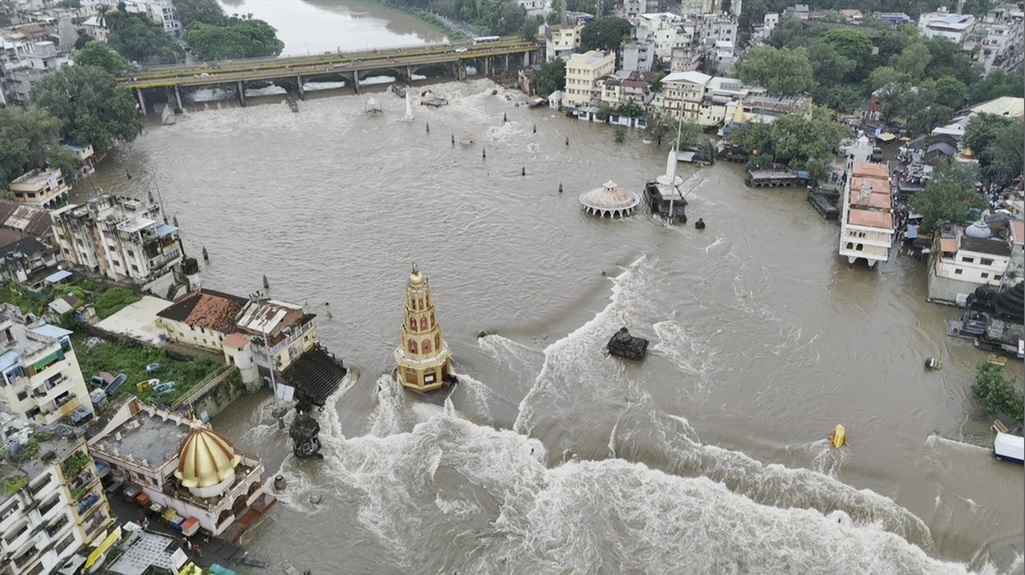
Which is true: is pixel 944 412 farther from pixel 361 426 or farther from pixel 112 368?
pixel 112 368

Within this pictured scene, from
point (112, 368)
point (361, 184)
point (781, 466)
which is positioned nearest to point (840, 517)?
point (781, 466)

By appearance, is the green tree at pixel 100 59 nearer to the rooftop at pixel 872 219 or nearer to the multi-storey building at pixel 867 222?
the multi-storey building at pixel 867 222

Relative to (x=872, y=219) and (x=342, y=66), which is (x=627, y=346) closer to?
(x=872, y=219)

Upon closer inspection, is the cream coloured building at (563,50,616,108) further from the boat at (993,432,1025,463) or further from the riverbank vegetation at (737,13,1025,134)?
the boat at (993,432,1025,463)

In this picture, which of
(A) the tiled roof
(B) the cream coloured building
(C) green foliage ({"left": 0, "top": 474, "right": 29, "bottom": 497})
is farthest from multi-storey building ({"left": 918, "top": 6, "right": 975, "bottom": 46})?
(C) green foliage ({"left": 0, "top": 474, "right": 29, "bottom": 497})

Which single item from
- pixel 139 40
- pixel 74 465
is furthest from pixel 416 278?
pixel 139 40
